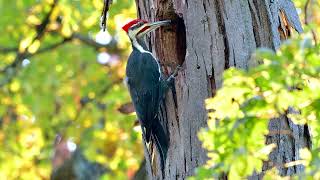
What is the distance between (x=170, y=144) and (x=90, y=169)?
432 cm

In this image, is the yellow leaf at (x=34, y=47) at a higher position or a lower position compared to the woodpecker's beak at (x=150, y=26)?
lower

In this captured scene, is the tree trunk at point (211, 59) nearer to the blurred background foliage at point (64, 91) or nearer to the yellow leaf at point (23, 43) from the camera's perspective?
the blurred background foliage at point (64, 91)

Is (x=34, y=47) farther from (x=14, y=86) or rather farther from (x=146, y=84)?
(x=146, y=84)

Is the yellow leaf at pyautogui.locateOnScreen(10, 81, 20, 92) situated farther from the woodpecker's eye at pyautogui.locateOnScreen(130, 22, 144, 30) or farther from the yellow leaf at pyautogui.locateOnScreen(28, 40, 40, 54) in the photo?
the woodpecker's eye at pyautogui.locateOnScreen(130, 22, 144, 30)

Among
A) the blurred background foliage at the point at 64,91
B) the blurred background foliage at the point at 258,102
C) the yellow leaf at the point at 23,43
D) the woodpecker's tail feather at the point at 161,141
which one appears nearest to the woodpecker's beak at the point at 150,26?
the woodpecker's tail feather at the point at 161,141

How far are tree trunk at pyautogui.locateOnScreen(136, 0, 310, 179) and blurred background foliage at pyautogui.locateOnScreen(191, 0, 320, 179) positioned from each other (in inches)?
49.1

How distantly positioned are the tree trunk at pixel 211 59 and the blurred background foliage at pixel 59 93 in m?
3.85

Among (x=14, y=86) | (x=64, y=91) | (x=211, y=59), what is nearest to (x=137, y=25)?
(x=211, y=59)

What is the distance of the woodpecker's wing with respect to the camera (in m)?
5.45

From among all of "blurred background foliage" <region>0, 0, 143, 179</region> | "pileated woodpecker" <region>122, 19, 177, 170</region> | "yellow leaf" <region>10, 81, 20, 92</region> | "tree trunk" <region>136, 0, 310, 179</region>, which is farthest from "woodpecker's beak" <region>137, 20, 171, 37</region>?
"yellow leaf" <region>10, 81, 20, 92</region>

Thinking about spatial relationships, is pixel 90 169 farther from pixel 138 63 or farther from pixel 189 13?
pixel 189 13

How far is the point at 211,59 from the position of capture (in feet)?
16.8

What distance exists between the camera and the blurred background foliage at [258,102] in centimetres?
344

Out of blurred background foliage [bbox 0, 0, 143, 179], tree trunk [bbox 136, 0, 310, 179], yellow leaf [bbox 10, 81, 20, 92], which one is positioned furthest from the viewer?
yellow leaf [bbox 10, 81, 20, 92]
